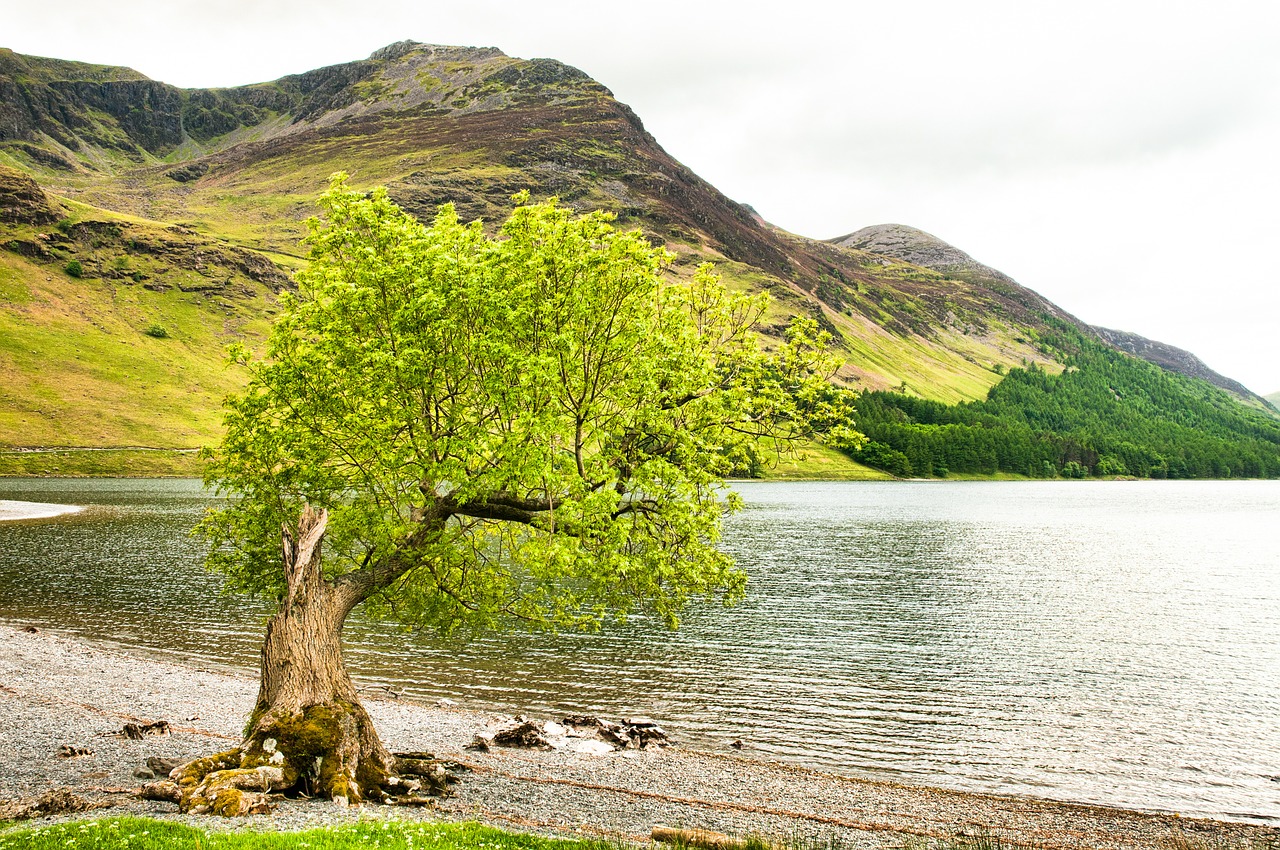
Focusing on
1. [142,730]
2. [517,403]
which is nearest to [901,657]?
[517,403]

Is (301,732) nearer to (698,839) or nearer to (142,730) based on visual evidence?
(698,839)

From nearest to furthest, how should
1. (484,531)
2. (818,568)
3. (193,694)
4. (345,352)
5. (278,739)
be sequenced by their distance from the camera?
1. (278,739)
2. (345,352)
3. (484,531)
4. (193,694)
5. (818,568)

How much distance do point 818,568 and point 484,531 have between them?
2118 inches

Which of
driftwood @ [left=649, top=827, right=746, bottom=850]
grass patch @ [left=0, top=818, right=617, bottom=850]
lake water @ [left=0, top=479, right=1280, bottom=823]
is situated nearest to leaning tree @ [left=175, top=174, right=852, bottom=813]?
grass patch @ [left=0, top=818, right=617, bottom=850]

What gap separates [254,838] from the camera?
46.8 feet

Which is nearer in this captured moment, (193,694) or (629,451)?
(629,451)

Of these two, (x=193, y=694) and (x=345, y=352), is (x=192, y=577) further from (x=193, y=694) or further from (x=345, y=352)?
(x=345, y=352)

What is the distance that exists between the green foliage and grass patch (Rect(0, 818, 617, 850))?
6444 millimetres

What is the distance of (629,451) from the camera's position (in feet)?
73.4

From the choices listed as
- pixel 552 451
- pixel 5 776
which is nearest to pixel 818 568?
pixel 552 451

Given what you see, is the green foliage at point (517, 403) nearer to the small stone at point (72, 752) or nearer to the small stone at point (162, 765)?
the small stone at point (162, 765)

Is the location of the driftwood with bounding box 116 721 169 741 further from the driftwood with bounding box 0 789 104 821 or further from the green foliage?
the driftwood with bounding box 0 789 104 821

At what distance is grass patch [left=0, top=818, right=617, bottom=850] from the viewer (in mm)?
13453

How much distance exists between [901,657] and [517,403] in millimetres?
32070
